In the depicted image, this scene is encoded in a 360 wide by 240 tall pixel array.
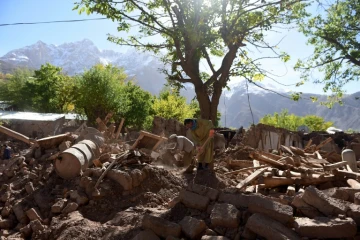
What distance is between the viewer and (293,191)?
19.5 feet

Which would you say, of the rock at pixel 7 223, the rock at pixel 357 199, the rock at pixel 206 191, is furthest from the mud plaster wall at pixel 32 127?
the rock at pixel 357 199

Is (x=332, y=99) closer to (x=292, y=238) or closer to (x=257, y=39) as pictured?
(x=257, y=39)

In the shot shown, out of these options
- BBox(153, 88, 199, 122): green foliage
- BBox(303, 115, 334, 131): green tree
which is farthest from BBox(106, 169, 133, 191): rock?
BBox(303, 115, 334, 131): green tree

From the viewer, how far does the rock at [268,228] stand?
3.39m

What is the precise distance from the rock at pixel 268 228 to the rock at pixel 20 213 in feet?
13.8

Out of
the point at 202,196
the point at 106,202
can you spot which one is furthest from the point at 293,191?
the point at 106,202

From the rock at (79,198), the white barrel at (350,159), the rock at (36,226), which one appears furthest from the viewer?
the white barrel at (350,159)

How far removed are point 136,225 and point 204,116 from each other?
471 centimetres

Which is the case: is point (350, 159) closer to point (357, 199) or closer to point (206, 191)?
point (357, 199)

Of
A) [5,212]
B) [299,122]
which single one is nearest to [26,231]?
[5,212]

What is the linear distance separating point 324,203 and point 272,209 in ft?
2.30

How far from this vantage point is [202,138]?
759 cm

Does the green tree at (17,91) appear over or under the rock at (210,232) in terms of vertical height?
over

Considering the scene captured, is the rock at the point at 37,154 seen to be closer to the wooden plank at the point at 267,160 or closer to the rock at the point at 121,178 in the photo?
the rock at the point at 121,178
